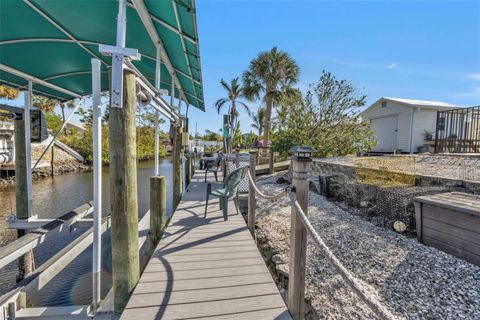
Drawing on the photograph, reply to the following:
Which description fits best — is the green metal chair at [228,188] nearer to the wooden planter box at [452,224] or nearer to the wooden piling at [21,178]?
the wooden planter box at [452,224]

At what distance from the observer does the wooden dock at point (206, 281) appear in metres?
1.90

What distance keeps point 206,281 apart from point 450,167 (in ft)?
22.8

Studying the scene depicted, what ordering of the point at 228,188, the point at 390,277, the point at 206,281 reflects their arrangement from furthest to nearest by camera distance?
the point at 228,188 < the point at 390,277 < the point at 206,281

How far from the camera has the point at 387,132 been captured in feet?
53.5

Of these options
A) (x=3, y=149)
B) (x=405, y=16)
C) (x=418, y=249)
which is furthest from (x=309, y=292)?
(x=3, y=149)

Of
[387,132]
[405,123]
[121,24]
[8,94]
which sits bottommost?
[121,24]

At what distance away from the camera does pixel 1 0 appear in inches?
90.9

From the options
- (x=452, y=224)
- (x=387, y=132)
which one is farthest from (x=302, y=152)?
(x=387, y=132)

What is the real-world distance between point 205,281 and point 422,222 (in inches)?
138

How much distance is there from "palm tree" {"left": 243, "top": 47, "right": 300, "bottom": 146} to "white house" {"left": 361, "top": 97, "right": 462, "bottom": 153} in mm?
6546

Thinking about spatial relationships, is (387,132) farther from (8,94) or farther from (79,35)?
(8,94)

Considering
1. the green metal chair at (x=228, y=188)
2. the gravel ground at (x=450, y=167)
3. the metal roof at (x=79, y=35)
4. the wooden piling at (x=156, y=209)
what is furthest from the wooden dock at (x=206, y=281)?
the gravel ground at (x=450, y=167)

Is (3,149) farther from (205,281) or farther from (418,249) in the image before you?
(418,249)

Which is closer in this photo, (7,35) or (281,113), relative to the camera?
(7,35)
